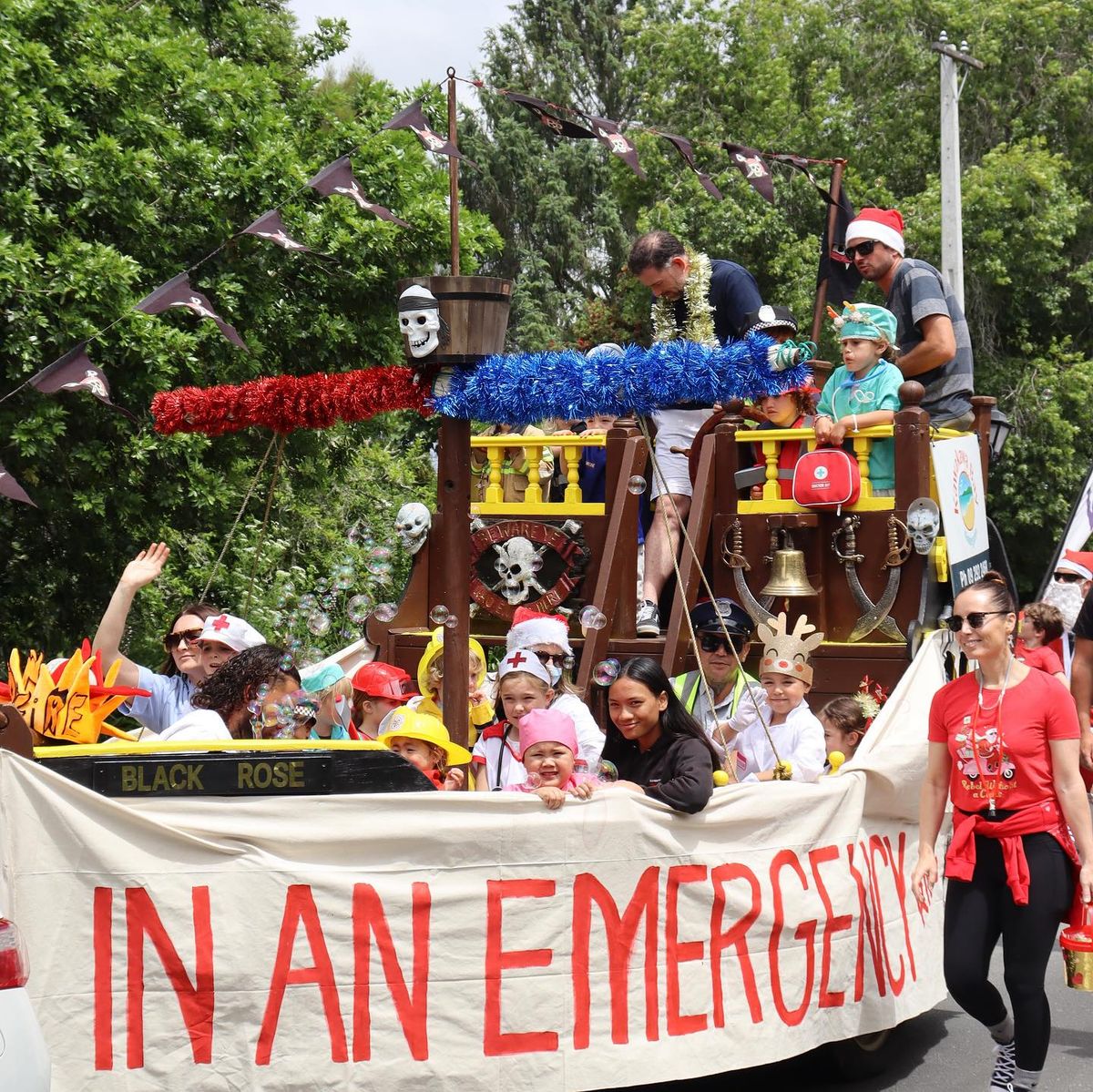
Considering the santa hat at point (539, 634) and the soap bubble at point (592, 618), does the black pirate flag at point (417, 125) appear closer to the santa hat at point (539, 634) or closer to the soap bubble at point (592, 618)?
the santa hat at point (539, 634)

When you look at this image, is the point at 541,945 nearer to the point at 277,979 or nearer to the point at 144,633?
the point at 277,979

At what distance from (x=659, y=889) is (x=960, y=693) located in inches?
47.1

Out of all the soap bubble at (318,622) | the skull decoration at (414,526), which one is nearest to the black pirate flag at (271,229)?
the soap bubble at (318,622)

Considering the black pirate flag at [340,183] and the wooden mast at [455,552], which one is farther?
the black pirate flag at [340,183]

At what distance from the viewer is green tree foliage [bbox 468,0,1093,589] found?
24984 millimetres

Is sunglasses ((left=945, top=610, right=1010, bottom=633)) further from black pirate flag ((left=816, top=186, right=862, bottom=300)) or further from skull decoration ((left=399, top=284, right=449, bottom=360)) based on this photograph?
black pirate flag ((left=816, top=186, right=862, bottom=300))

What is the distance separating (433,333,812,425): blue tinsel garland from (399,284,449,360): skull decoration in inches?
6.1

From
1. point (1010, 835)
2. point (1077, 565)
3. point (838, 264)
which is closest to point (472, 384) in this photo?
point (1010, 835)

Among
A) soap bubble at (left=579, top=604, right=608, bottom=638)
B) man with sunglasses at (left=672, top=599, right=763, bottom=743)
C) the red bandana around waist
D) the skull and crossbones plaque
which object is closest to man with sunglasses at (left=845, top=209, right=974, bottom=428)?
man with sunglasses at (left=672, top=599, right=763, bottom=743)

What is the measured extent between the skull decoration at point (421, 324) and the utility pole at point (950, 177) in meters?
16.3

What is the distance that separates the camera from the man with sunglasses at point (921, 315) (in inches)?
347

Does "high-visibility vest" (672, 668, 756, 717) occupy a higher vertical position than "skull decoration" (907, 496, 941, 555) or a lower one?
lower

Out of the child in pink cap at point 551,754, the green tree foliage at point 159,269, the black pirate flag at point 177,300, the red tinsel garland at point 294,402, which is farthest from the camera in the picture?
the green tree foliage at point 159,269

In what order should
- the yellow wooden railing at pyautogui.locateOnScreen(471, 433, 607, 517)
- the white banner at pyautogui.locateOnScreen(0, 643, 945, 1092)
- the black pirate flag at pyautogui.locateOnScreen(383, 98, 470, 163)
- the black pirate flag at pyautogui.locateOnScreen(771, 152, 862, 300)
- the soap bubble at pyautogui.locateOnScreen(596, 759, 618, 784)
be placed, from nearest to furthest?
the white banner at pyautogui.locateOnScreen(0, 643, 945, 1092) < the soap bubble at pyautogui.locateOnScreen(596, 759, 618, 784) < the black pirate flag at pyautogui.locateOnScreen(383, 98, 470, 163) < the yellow wooden railing at pyautogui.locateOnScreen(471, 433, 607, 517) < the black pirate flag at pyautogui.locateOnScreen(771, 152, 862, 300)
